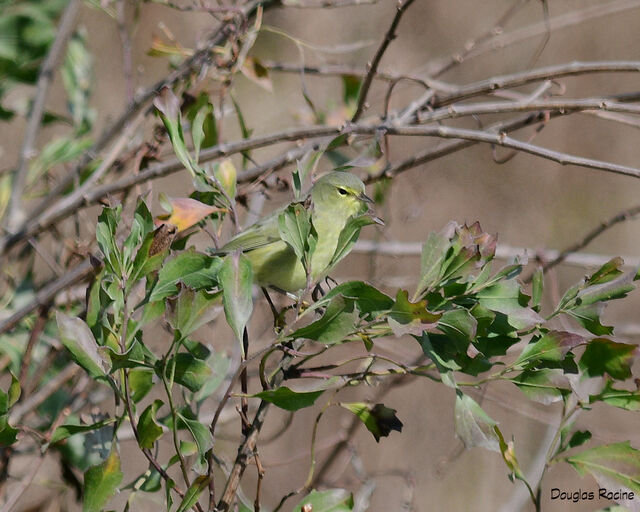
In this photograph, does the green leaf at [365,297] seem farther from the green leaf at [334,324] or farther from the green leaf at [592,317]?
the green leaf at [592,317]

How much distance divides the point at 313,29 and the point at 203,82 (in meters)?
3.23

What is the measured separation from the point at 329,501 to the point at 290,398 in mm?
207

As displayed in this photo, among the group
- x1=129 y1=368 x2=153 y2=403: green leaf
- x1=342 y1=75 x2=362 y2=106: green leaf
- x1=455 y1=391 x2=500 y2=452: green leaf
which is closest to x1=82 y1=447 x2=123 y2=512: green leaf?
x1=129 y1=368 x2=153 y2=403: green leaf

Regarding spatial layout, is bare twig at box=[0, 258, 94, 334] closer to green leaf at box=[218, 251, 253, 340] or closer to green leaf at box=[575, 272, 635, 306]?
green leaf at box=[218, 251, 253, 340]

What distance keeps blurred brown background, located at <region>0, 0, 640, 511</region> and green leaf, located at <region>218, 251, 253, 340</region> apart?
123 inches

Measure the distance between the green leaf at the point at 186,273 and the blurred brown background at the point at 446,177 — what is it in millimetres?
3029

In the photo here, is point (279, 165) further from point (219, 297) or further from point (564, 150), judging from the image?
point (564, 150)

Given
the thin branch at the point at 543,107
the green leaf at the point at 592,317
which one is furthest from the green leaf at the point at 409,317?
the thin branch at the point at 543,107

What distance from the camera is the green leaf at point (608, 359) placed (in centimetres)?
103

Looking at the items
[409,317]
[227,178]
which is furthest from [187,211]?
[409,317]

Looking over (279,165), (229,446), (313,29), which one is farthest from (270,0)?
(313,29)

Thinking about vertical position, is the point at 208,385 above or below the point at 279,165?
below

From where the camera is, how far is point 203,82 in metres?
2.11

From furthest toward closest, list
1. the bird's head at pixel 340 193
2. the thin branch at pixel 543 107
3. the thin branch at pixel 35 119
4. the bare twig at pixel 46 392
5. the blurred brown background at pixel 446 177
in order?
the blurred brown background at pixel 446 177 → the thin branch at pixel 35 119 → the bird's head at pixel 340 193 → the bare twig at pixel 46 392 → the thin branch at pixel 543 107
